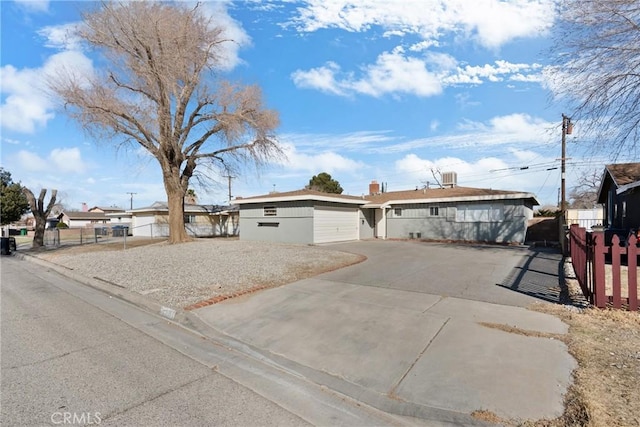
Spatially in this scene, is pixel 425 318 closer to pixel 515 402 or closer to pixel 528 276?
pixel 515 402

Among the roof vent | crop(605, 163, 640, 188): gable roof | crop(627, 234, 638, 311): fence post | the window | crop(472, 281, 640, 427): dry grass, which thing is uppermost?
the roof vent

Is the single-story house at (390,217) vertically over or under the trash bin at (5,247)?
over

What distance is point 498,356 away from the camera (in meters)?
3.96

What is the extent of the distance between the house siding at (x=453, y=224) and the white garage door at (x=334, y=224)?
3177 millimetres

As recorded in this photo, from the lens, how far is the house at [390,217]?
19.7m

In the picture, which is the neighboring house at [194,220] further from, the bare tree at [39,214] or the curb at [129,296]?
the curb at [129,296]

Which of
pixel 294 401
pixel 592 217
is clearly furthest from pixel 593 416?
pixel 592 217

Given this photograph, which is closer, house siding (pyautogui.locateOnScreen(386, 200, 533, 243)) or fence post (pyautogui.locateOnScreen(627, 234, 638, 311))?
fence post (pyautogui.locateOnScreen(627, 234, 638, 311))

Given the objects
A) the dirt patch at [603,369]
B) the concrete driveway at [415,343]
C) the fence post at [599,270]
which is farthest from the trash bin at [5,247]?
the fence post at [599,270]

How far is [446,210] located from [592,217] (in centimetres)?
1701

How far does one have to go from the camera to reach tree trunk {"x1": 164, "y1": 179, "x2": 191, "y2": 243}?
1969 cm

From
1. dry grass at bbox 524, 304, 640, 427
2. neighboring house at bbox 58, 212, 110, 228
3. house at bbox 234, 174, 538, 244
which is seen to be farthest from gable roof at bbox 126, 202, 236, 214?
neighboring house at bbox 58, 212, 110, 228

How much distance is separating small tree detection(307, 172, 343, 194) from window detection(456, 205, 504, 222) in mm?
22302

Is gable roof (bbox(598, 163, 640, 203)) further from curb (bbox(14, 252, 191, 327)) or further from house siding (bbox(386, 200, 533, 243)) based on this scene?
curb (bbox(14, 252, 191, 327))
